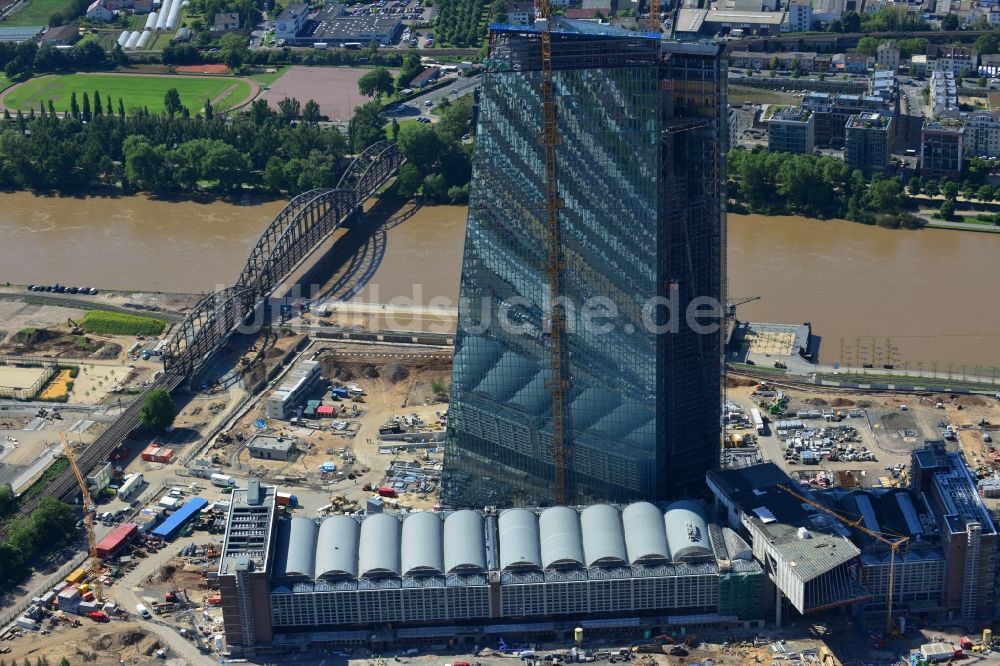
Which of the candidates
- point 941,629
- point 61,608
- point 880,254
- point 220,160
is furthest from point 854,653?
point 220,160

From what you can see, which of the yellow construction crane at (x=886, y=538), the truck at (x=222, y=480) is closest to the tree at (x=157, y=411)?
the truck at (x=222, y=480)

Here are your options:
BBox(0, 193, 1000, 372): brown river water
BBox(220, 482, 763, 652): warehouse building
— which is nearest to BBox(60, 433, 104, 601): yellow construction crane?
BBox(220, 482, 763, 652): warehouse building

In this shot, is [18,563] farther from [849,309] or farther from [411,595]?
[849,309]

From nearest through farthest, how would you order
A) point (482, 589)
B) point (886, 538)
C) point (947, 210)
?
point (482, 589)
point (886, 538)
point (947, 210)

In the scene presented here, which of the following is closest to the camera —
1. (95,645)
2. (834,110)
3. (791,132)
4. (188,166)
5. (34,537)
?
(95,645)

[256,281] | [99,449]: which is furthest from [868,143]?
[99,449]

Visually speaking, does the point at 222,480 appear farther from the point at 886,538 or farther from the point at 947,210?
the point at 947,210

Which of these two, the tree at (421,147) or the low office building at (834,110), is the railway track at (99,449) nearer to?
the tree at (421,147)
